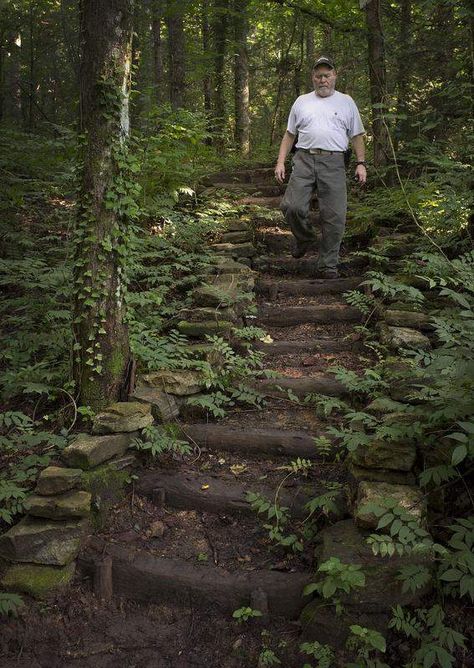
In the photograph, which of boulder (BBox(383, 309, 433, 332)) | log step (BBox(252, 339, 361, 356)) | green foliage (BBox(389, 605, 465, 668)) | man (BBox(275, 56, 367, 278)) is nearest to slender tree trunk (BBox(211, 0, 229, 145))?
man (BBox(275, 56, 367, 278))

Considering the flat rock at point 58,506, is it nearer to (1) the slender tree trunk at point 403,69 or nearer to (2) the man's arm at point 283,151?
(2) the man's arm at point 283,151

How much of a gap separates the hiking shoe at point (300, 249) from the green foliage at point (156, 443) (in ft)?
12.5

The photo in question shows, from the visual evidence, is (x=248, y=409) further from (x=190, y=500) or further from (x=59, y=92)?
(x=59, y=92)

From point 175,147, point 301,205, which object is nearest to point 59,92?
point 175,147

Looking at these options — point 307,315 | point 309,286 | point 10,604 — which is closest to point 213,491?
point 10,604

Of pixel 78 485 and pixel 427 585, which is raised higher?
pixel 78 485

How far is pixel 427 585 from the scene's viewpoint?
2605 mm

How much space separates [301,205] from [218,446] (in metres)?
3.51

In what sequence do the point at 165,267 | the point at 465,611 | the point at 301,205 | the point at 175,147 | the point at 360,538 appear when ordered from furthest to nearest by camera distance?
1. the point at 175,147
2. the point at 301,205
3. the point at 165,267
4. the point at 360,538
5. the point at 465,611

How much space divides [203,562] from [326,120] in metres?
5.05

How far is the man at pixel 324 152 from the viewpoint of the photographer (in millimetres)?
6074

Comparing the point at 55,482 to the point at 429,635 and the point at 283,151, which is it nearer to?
the point at 429,635

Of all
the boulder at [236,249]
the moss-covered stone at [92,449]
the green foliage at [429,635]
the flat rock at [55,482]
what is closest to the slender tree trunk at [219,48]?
the boulder at [236,249]

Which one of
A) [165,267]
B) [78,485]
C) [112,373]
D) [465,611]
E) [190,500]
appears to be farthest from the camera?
[165,267]
